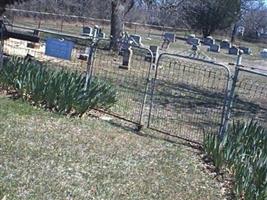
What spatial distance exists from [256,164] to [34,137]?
2932 mm

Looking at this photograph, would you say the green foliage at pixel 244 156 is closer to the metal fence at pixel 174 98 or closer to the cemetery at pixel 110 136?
the cemetery at pixel 110 136

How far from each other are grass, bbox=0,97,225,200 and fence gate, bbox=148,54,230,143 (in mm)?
1261

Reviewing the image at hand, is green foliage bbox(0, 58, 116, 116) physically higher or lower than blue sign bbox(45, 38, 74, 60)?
lower

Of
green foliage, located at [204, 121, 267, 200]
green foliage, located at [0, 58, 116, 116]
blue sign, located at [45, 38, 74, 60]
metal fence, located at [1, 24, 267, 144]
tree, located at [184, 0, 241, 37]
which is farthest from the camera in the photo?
tree, located at [184, 0, 241, 37]

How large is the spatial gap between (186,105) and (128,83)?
260cm

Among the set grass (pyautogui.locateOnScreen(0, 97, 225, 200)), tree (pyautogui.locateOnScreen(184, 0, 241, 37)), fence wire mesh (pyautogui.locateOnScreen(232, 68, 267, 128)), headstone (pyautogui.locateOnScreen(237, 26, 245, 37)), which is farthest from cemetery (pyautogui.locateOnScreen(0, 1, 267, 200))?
headstone (pyautogui.locateOnScreen(237, 26, 245, 37))

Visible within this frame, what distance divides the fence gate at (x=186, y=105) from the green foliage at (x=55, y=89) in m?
0.98

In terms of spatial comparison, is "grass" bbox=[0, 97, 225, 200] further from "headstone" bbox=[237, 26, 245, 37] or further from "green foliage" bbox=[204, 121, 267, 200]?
"headstone" bbox=[237, 26, 245, 37]

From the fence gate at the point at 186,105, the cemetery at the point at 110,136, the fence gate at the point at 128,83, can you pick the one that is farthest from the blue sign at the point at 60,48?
the fence gate at the point at 186,105

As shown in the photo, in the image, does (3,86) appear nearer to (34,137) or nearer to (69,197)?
(34,137)

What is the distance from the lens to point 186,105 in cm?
1388

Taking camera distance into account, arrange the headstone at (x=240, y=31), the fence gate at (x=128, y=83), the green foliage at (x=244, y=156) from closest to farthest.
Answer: the green foliage at (x=244, y=156) → the fence gate at (x=128, y=83) → the headstone at (x=240, y=31)

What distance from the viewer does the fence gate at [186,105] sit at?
10.3m

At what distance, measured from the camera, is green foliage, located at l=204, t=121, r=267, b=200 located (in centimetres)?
645
